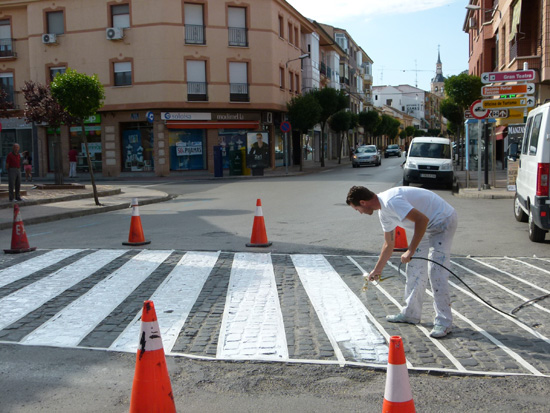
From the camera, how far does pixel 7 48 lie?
128ft

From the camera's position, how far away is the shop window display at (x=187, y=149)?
1432 inches

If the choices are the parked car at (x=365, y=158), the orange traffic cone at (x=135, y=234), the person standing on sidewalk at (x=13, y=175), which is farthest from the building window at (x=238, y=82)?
the orange traffic cone at (x=135, y=234)

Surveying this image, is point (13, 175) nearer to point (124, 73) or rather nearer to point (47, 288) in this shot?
point (47, 288)

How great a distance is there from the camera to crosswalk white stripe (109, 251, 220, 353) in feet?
16.6

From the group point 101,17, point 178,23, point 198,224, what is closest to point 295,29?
point 178,23

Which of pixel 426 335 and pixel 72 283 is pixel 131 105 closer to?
pixel 72 283

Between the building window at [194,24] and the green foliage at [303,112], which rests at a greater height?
the building window at [194,24]

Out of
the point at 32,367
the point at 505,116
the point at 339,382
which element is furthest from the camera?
the point at 505,116

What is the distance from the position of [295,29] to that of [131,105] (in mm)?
15493

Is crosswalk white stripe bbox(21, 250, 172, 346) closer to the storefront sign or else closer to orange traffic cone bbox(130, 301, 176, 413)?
orange traffic cone bbox(130, 301, 176, 413)

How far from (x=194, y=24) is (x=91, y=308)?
1299 inches

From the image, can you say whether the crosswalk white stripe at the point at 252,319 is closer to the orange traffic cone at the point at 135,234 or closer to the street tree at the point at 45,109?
the orange traffic cone at the point at 135,234

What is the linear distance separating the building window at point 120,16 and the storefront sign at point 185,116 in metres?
5.87

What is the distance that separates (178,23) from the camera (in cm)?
3597
